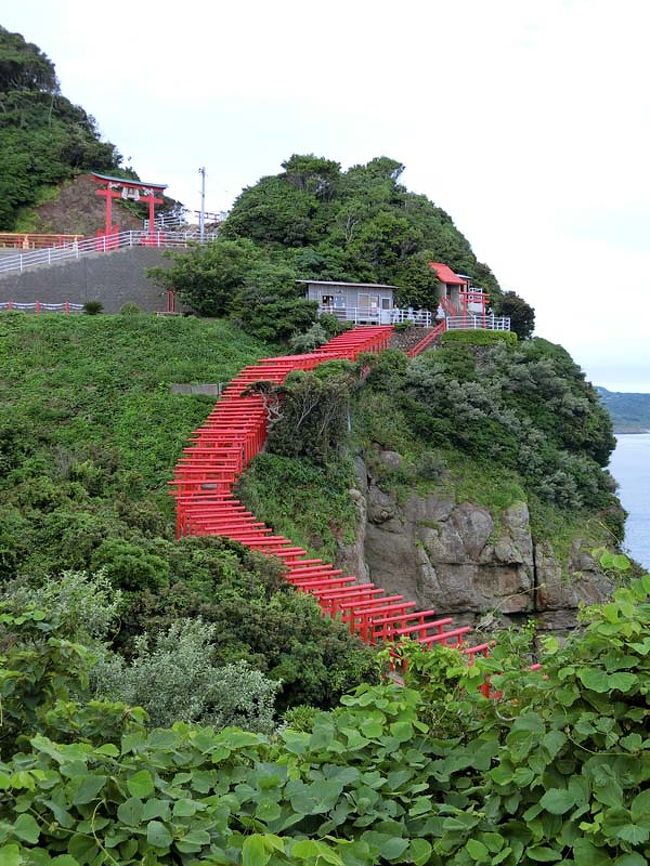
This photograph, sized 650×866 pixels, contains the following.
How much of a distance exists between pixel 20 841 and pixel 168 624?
21.2 feet

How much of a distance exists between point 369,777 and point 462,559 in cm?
1692

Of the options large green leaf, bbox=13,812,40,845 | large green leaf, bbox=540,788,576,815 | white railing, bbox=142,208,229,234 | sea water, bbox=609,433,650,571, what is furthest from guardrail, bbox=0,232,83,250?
large green leaf, bbox=540,788,576,815

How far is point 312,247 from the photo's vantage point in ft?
98.4

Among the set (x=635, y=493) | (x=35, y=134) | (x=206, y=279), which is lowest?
(x=635, y=493)

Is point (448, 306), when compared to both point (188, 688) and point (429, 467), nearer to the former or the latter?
point (429, 467)

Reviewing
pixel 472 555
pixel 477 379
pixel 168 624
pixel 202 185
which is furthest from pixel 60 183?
pixel 168 624

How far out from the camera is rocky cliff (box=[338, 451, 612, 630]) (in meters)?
19.8

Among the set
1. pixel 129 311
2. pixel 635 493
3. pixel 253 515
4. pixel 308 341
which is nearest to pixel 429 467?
pixel 308 341

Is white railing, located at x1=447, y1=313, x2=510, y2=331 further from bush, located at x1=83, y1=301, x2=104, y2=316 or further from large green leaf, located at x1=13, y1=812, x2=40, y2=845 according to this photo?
large green leaf, located at x1=13, y1=812, x2=40, y2=845

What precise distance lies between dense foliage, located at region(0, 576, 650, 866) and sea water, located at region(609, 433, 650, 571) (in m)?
11.8

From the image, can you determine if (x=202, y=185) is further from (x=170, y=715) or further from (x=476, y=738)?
(x=476, y=738)

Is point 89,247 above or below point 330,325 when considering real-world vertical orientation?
above

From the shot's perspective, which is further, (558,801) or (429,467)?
(429,467)

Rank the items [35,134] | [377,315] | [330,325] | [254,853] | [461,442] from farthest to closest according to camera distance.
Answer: [35,134] < [377,315] < [330,325] < [461,442] < [254,853]
